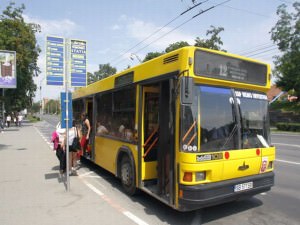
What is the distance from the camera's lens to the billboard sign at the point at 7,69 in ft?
87.8

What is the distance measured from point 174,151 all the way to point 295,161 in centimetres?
819

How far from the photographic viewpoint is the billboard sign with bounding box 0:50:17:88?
26764 millimetres

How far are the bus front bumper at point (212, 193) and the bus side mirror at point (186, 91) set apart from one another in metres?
1.33

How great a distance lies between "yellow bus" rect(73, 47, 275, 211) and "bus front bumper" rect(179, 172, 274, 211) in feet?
0.05

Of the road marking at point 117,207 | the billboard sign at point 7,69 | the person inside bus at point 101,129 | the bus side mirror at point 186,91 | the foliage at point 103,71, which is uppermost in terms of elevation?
the foliage at point 103,71

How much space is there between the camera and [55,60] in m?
7.78

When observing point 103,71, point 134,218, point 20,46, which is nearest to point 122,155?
point 134,218

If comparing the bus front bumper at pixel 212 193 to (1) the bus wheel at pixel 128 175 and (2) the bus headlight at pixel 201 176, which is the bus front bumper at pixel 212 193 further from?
(1) the bus wheel at pixel 128 175

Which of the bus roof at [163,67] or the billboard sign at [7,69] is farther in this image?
the billboard sign at [7,69]

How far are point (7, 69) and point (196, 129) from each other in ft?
89.4

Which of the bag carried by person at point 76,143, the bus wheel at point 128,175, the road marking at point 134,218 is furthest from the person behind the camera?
the bag carried by person at point 76,143

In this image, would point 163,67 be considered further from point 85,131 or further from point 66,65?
point 85,131

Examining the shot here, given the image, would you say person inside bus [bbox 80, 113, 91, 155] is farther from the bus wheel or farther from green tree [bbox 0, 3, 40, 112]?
green tree [bbox 0, 3, 40, 112]

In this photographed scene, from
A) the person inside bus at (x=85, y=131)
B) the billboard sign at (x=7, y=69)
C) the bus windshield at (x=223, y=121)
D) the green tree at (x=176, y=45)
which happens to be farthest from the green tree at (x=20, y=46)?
the bus windshield at (x=223, y=121)
